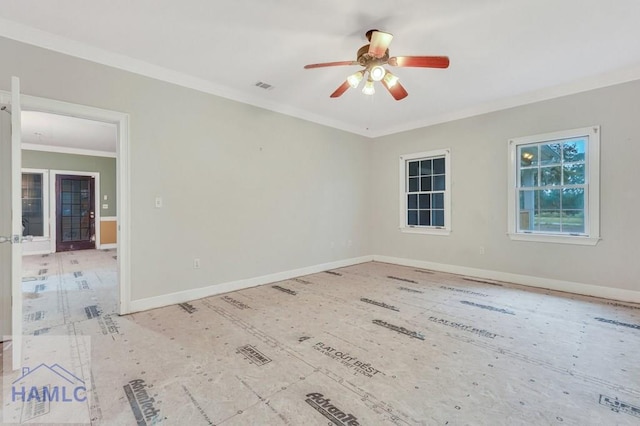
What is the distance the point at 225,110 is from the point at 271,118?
0.77 meters

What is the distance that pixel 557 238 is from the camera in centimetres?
416

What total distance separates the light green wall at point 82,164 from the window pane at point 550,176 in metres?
10.4

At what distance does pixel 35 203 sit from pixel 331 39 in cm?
892

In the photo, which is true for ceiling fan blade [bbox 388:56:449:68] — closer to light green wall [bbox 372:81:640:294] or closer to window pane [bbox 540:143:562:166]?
light green wall [bbox 372:81:640:294]

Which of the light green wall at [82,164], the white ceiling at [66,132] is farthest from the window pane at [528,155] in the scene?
the light green wall at [82,164]

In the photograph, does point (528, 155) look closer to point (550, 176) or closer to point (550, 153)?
point (550, 153)

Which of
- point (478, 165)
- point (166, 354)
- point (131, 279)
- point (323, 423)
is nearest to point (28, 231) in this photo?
point (131, 279)

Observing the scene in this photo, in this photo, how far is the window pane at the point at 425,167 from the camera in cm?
564

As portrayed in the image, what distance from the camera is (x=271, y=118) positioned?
456cm

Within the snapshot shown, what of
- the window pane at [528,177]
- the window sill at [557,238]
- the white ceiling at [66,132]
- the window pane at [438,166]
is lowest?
the window sill at [557,238]

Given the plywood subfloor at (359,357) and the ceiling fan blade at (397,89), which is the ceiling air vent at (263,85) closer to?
the ceiling fan blade at (397,89)

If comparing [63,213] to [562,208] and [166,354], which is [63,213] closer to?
[166,354]

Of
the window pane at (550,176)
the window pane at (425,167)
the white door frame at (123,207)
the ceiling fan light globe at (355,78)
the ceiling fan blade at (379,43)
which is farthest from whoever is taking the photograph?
the window pane at (425,167)

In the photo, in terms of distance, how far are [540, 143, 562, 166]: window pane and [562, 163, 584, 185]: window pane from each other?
160 millimetres
